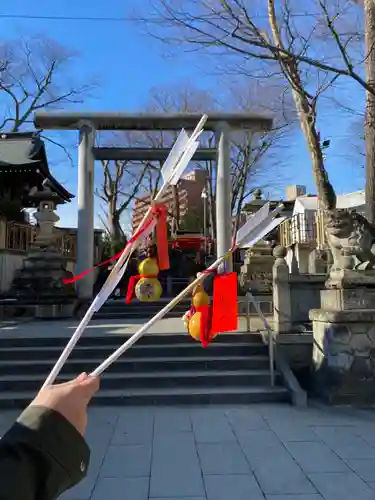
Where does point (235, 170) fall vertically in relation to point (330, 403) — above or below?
above

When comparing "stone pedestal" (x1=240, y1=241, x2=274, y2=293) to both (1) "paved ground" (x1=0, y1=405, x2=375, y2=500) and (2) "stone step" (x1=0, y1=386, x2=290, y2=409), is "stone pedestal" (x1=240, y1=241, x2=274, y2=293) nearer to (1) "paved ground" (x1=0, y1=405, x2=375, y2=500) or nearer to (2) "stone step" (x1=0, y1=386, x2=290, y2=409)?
(2) "stone step" (x1=0, y1=386, x2=290, y2=409)

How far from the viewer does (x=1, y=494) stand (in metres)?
0.97

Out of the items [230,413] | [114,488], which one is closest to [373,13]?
[230,413]

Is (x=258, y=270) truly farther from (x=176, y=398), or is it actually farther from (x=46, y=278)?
(x=176, y=398)

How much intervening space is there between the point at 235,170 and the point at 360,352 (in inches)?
753

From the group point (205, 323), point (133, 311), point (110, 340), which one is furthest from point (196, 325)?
point (133, 311)

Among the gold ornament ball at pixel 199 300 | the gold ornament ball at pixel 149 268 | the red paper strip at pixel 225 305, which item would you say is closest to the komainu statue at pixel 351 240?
the gold ornament ball at pixel 199 300

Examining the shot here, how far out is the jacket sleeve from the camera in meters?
1.01

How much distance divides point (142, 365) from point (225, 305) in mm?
4287

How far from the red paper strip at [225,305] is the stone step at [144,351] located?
4.30 meters

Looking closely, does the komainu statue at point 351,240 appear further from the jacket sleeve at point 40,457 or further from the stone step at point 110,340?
the jacket sleeve at point 40,457

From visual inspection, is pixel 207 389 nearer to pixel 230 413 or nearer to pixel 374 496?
pixel 230 413

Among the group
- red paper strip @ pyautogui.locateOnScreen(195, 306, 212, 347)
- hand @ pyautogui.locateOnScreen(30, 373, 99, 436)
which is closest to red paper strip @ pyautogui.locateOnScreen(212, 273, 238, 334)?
red paper strip @ pyautogui.locateOnScreen(195, 306, 212, 347)

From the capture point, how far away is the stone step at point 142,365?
7492 mm
